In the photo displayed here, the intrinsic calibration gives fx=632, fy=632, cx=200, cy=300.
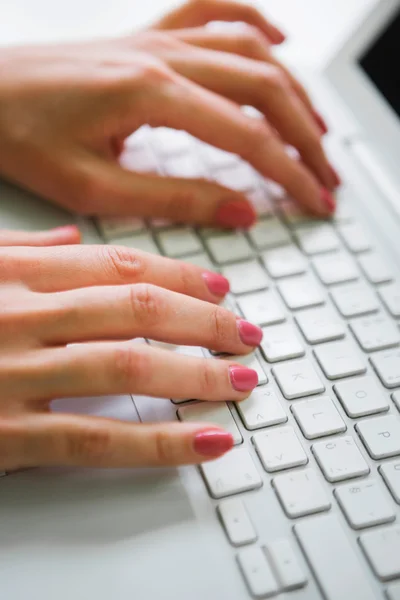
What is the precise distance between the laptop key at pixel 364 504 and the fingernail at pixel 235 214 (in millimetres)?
322

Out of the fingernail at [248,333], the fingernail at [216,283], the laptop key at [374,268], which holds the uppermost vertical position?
the laptop key at [374,268]

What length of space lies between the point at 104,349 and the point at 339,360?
0.23 m

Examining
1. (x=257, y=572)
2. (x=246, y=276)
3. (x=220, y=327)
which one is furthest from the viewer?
(x=246, y=276)

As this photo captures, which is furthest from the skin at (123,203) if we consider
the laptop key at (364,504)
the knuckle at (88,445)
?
the laptop key at (364,504)

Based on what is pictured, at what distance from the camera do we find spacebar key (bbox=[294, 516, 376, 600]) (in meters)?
0.46

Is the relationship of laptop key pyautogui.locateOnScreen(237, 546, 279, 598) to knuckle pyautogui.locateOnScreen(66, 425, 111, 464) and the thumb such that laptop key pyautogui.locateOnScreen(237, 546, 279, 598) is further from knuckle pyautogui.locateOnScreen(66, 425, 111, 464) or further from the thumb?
Answer: the thumb

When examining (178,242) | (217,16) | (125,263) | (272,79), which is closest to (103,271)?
(125,263)

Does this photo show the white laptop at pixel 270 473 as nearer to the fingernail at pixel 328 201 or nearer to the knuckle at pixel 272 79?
the fingernail at pixel 328 201

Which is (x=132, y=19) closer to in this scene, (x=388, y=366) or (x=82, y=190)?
(x=82, y=190)

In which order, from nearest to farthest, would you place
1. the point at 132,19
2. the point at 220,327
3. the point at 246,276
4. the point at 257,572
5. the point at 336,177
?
the point at 257,572 → the point at 220,327 → the point at 246,276 → the point at 336,177 → the point at 132,19

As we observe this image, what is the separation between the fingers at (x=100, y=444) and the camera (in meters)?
0.50

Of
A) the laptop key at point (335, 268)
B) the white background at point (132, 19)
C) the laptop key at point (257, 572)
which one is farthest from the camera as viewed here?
the white background at point (132, 19)

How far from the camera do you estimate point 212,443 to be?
0.50 m

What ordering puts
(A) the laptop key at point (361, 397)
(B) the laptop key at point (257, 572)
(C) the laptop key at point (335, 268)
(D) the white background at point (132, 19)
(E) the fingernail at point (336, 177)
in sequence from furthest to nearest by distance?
(D) the white background at point (132, 19) < (E) the fingernail at point (336, 177) < (C) the laptop key at point (335, 268) < (A) the laptop key at point (361, 397) < (B) the laptop key at point (257, 572)
